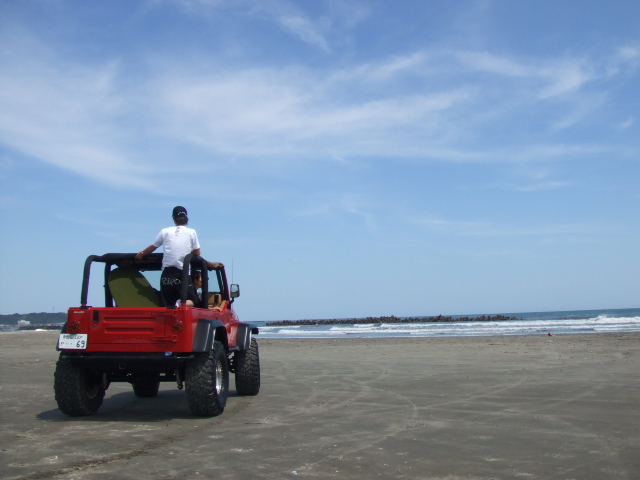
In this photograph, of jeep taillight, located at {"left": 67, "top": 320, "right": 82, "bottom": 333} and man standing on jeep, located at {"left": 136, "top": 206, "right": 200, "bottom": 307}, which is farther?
man standing on jeep, located at {"left": 136, "top": 206, "right": 200, "bottom": 307}

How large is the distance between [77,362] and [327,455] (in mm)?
3205

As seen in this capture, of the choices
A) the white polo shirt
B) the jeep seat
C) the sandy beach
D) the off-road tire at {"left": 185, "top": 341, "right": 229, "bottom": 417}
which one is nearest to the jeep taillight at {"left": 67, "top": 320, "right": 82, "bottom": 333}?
the jeep seat

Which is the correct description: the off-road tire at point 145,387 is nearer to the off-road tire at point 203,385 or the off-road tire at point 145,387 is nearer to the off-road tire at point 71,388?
the off-road tire at point 71,388

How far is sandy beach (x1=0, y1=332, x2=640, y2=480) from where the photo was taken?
459 cm

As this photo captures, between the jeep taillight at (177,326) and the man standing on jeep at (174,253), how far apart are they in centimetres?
57

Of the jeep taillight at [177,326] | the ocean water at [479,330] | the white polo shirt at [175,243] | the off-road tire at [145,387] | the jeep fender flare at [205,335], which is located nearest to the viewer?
the jeep taillight at [177,326]

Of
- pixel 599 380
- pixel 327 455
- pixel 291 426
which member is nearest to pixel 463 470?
pixel 327 455

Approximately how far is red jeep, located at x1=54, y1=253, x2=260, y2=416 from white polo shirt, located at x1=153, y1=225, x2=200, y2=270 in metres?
0.16

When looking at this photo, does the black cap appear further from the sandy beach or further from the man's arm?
the sandy beach

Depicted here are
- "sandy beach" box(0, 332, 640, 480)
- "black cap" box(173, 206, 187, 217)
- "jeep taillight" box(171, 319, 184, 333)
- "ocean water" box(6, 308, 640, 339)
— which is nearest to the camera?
"sandy beach" box(0, 332, 640, 480)

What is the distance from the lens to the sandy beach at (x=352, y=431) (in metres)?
4.59

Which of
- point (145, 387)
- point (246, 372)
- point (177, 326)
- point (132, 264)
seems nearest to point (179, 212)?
point (132, 264)

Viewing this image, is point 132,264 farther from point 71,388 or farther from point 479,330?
point 479,330

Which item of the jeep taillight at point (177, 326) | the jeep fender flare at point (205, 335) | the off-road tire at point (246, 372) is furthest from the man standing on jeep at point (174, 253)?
the off-road tire at point (246, 372)
